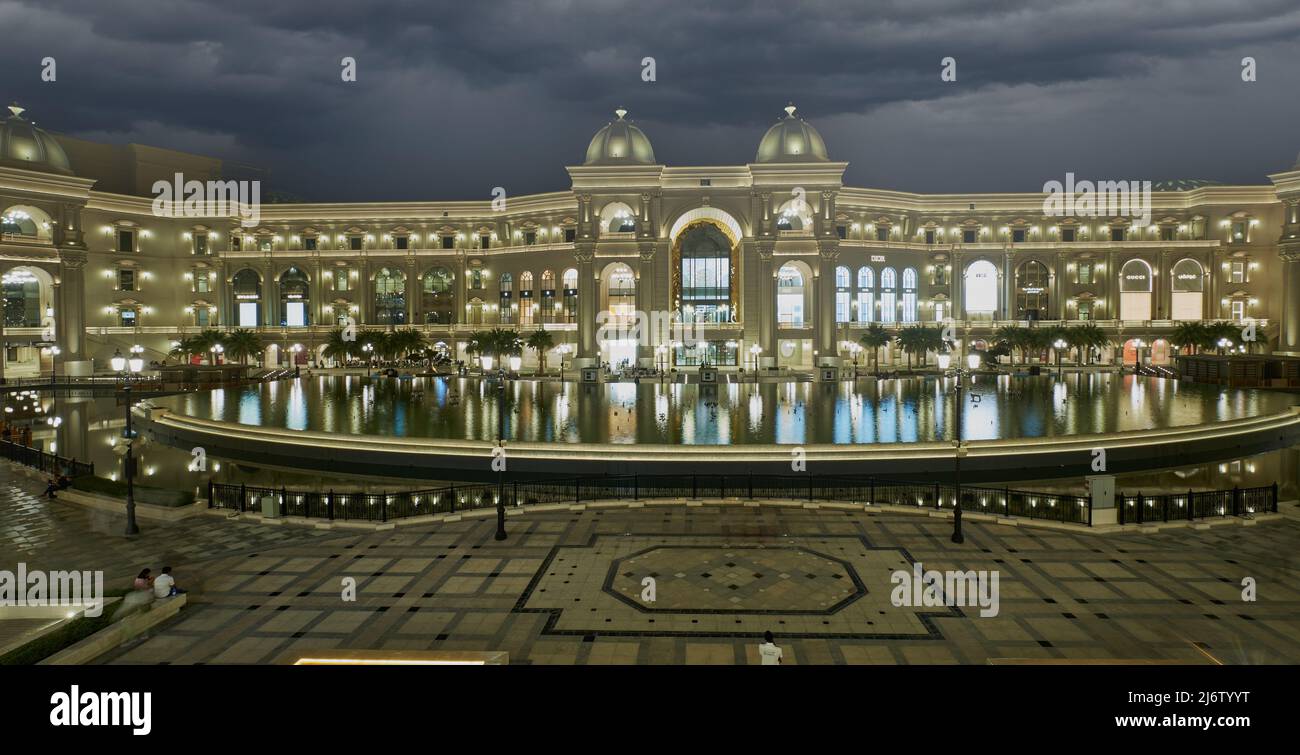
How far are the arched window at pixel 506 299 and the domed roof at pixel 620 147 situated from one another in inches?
743

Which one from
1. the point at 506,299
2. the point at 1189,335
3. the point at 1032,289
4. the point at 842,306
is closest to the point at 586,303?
the point at 506,299

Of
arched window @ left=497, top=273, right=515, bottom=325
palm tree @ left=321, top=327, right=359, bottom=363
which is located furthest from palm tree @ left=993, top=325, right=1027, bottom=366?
palm tree @ left=321, top=327, right=359, bottom=363

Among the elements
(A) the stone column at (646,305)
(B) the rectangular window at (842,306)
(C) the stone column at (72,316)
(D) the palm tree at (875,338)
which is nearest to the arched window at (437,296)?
(A) the stone column at (646,305)

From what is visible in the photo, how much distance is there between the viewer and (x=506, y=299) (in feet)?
289

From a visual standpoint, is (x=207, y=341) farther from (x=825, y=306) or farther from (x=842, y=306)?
(x=842, y=306)

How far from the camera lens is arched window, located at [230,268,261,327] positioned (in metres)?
88.4

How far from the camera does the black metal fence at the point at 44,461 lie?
2612cm

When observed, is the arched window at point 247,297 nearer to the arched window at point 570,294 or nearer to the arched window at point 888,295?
the arched window at point 570,294

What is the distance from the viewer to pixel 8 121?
7131cm

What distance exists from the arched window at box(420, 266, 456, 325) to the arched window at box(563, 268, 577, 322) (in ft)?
52.7

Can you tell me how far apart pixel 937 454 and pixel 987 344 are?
62.0 m

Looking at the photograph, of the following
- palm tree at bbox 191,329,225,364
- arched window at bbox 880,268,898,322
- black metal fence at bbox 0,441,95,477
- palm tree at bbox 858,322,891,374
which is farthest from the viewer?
arched window at bbox 880,268,898,322

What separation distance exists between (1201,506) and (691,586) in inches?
636

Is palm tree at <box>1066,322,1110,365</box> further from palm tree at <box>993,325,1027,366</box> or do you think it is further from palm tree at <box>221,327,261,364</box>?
palm tree at <box>221,327,261,364</box>
